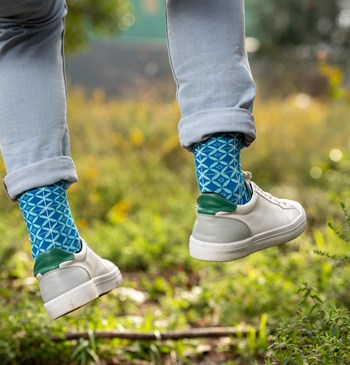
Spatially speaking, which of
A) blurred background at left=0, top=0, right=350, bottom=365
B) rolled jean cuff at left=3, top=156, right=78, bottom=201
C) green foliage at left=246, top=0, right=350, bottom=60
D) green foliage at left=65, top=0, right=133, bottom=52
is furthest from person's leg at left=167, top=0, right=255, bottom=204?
green foliage at left=246, top=0, right=350, bottom=60

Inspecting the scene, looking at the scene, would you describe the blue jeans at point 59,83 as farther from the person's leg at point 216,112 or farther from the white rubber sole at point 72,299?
the white rubber sole at point 72,299

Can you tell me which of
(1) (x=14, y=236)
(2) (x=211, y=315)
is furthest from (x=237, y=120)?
(1) (x=14, y=236)

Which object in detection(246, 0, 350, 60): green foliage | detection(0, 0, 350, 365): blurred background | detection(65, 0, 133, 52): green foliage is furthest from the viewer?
detection(246, 0, 350, 60): green foliage

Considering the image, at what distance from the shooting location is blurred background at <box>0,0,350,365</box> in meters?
2.10

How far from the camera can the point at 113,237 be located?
3.70 meters

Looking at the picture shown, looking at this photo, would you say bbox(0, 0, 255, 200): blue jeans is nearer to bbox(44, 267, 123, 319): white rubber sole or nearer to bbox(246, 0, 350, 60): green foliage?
bbox(44, 267, 123, 319): white rubber sole

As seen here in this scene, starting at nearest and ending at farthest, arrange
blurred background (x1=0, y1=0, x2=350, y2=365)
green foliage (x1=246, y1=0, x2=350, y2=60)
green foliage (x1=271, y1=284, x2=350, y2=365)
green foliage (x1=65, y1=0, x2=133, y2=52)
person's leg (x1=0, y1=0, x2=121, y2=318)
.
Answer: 1. green foliage (x1=271, y1=284, x2=350, y2=365)
2. person's leg (x1=0, y1=0, x2=121, y2=318)
3. blurred background (x1=0, y1=0, x2=350, y2=365)
4. green foliage (x1=65, y1=0, x2=133, y2=52)
5. green foliage (x1=246, y1=0, x2=350, y2=60)

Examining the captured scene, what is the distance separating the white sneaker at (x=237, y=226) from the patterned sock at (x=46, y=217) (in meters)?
0.28

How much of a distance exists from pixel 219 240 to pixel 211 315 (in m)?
1.38

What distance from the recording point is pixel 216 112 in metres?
1.46

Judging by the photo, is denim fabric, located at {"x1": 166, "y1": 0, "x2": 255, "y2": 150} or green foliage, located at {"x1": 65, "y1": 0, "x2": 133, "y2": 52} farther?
green foliage, located at {"x1": 65, "y1": 0, "x2": 133, "y2": 52}

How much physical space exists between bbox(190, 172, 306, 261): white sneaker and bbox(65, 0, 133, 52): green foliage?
566 centimetres

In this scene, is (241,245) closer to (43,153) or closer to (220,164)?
(220,164)

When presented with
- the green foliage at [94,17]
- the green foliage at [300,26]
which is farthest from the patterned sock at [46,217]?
the green foliage at [300,26]
